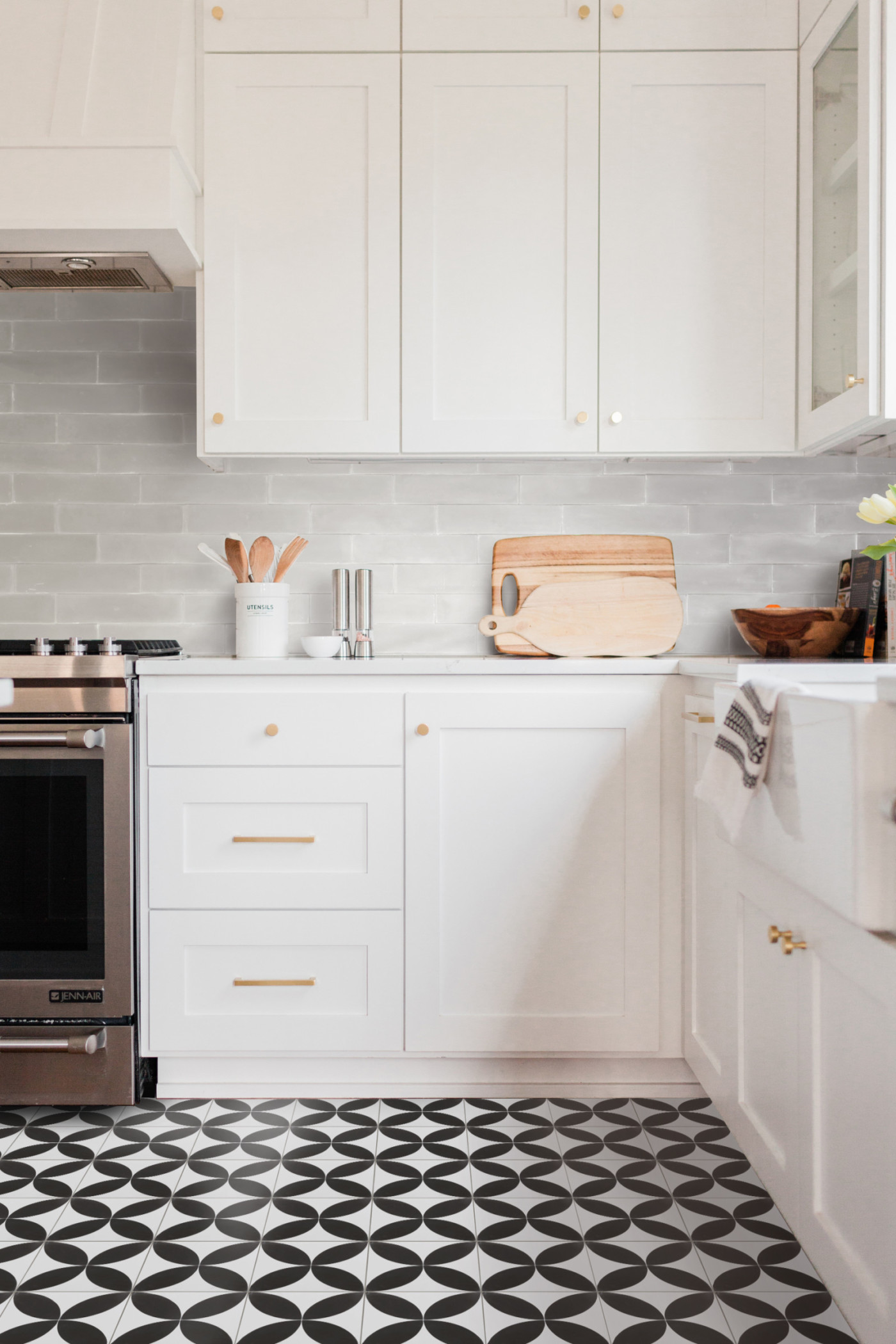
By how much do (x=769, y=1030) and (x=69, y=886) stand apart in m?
1.36

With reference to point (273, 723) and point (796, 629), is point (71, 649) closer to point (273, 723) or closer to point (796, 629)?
point (273, 723)

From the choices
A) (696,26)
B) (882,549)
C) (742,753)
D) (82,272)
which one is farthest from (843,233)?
(82,272)

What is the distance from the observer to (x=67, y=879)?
6.41 ft

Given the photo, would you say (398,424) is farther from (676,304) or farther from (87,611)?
(87,611)

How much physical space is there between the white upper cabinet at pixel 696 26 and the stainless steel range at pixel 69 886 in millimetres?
1758

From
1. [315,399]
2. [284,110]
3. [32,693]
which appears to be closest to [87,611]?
[32,693]

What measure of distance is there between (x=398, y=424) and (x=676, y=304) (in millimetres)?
681

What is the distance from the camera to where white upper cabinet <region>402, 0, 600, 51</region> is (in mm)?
2131

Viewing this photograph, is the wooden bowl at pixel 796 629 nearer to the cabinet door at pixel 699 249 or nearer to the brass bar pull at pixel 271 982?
the cabinet door at pixel 699 249

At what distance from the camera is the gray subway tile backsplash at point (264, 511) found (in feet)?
8.15

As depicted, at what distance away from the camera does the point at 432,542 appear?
2500 millimetres

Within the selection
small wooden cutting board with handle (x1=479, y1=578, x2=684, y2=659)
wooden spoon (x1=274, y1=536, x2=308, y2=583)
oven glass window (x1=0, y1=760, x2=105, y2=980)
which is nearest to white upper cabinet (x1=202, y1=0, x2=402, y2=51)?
wooden spoon (x1=274, y1=536, x2=308, y2=583)

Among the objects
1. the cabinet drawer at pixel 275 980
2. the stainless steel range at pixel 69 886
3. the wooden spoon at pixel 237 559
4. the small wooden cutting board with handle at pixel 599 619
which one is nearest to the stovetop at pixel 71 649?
the stainless steel range at pixel 69 886

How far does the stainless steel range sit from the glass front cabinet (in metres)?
1.56
